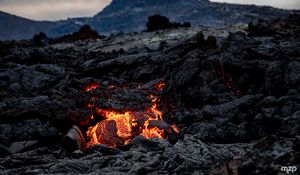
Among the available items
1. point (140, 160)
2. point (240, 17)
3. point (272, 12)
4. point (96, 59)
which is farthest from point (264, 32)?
point (240, 17)

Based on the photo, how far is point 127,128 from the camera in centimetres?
1806

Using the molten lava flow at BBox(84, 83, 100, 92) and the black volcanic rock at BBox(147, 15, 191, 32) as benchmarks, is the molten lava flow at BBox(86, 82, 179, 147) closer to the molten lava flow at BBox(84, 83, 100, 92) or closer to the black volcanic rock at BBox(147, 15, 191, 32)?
the molten lava flow at BBox(84, 83, 100, 92)

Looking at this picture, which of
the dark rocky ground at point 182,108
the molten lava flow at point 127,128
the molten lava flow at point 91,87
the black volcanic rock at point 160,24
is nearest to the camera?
the dark rocky ground at point 182,108

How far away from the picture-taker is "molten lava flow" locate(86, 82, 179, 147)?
1706 centimetres

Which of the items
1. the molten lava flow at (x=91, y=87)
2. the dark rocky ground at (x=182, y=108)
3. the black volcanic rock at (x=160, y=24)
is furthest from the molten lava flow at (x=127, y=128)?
the black volcanic rock at (x=160, y=24)

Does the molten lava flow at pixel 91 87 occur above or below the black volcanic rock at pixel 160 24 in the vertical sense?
below

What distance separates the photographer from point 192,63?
72.5ft

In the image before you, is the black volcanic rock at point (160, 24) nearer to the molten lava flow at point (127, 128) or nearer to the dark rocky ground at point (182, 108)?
the dark rocky ground at point (182, 108)

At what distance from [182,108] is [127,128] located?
12.3ft

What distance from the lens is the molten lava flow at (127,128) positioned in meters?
17.1

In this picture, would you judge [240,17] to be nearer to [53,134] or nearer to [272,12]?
[272,12]

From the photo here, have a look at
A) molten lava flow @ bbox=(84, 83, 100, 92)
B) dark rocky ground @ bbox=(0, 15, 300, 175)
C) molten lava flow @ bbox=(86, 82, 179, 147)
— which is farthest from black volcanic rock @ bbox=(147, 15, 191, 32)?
molten lava flow @ bbox=(86, 82, 179, 147)

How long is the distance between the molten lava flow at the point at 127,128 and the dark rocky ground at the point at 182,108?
979mm

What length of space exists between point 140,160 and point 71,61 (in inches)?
790
